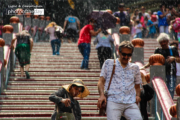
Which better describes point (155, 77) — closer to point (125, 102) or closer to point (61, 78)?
point (125, 102)

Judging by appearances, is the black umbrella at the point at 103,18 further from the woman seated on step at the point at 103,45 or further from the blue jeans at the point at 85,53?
the blue jeans at the point at 85,53

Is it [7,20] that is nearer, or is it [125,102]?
[125,102]

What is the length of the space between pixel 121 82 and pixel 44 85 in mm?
5428

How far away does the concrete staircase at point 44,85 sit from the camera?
897cm

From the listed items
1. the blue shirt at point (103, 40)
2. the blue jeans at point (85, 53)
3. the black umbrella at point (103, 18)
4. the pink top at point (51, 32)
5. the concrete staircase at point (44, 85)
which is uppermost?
the black umbrella at point (103, 18)

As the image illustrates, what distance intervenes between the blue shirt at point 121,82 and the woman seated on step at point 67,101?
0.45m

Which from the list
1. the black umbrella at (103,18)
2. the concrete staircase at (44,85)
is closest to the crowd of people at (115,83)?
the black umbrella at (103,18)

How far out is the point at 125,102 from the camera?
5.37 m

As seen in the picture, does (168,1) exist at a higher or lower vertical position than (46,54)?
higher

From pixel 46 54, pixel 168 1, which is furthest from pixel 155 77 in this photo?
pixel 168 1

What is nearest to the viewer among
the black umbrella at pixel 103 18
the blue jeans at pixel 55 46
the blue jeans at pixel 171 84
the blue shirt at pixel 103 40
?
the blue jeans at pixel 171 84

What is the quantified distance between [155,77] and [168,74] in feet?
1.59

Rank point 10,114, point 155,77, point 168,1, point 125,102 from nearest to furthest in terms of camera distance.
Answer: point 125,102
point 155,77
point 10,114
point 168,1

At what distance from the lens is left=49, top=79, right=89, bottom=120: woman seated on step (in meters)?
5.47
